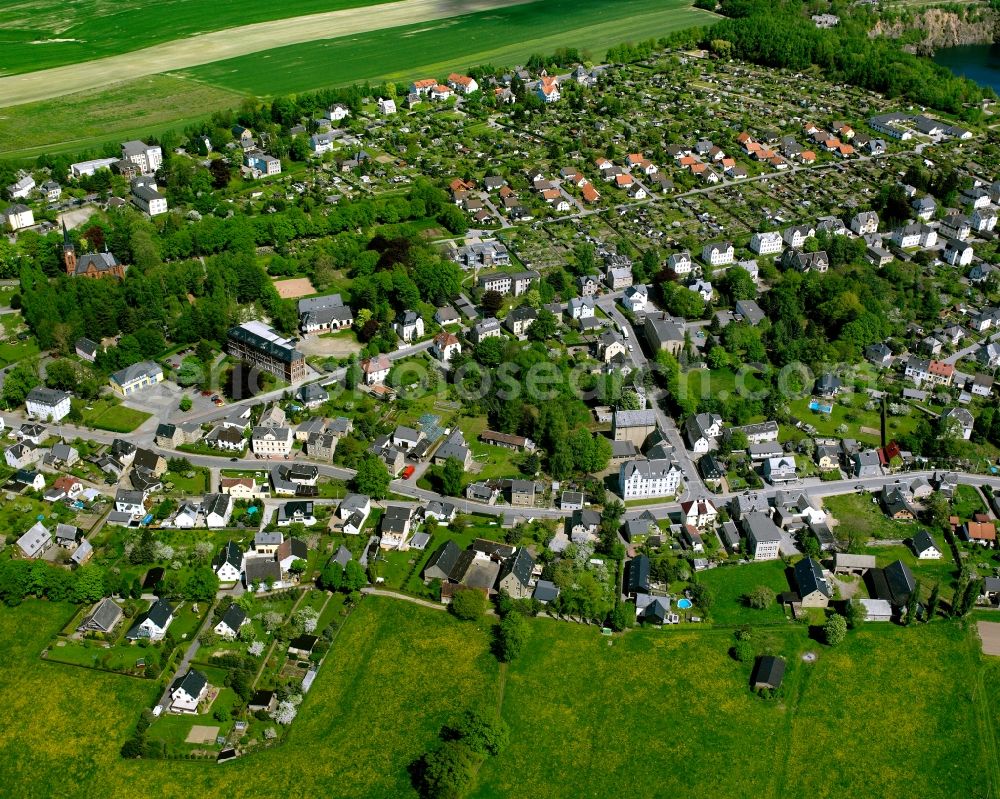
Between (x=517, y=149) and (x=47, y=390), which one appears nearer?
(x=47, y=390)

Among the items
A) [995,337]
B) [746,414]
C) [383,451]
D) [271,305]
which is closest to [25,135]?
[271,305]

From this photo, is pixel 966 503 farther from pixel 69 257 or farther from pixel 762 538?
pixel 69 257

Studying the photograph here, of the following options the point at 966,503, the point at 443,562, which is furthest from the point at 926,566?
the point at 443,562

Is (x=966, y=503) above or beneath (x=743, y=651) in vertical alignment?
beneath

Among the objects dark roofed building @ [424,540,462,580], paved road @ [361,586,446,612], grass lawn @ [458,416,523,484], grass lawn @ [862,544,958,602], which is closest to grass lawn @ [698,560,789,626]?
grass lawn @ [862,544,958,602]

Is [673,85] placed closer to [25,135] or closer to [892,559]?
[25,135]

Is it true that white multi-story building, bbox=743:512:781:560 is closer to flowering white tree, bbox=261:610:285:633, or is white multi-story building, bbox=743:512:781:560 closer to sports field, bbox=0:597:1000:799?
sports field, bbox=0:597:1000:799

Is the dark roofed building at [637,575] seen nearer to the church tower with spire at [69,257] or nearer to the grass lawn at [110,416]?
the grass lawn at [110,416]
